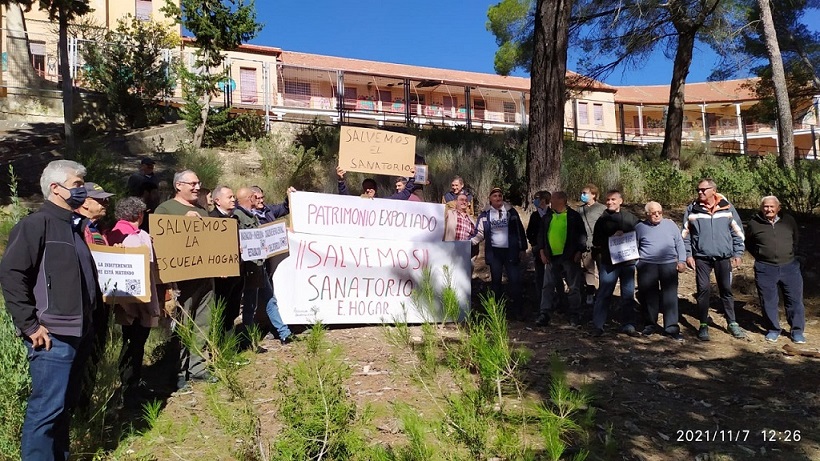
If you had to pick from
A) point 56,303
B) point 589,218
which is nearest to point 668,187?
point 589,218

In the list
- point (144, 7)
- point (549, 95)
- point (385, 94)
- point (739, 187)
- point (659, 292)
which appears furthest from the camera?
point (385, 94)

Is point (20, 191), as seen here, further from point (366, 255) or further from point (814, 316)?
point (814, 316)

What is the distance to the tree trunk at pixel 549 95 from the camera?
934 centimetres

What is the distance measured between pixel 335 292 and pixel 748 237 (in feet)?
14.4

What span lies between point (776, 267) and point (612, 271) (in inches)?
65.2

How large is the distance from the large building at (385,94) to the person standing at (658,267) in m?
9.99

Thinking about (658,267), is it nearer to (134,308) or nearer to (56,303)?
(134,308)

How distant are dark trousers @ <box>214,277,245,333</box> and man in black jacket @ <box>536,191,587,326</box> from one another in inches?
127

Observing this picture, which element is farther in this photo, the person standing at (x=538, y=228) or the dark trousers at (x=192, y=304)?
the person standing at (x=538, y=228)

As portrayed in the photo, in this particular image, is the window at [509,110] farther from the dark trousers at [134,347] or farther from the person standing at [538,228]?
the dark trousers at [134,347]

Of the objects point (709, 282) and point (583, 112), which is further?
point (583, 112)

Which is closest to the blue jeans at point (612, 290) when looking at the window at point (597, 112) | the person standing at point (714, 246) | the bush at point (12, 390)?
the person standing at point (714, 246)

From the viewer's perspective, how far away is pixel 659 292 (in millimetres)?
6676

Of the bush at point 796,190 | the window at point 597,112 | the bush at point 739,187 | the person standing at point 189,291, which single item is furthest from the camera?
the window at point 597,112
